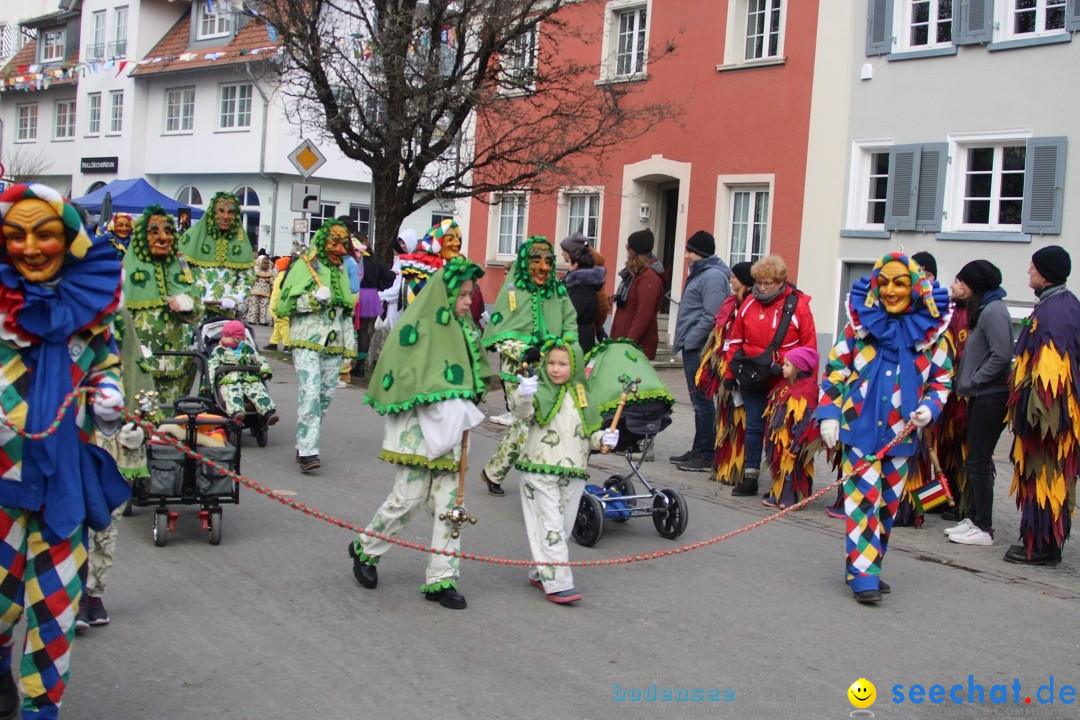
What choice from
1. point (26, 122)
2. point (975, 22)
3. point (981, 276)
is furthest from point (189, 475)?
point (26, 122)

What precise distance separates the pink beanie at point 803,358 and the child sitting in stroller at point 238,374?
4.67m

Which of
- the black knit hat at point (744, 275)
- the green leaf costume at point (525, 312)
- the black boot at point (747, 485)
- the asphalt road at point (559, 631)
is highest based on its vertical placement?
the black knit hat at point (744, 275)

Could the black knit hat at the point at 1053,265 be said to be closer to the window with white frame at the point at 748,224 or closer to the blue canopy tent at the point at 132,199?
the window with white frame at the point at 748,224

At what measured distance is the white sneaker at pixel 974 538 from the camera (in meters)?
8.57

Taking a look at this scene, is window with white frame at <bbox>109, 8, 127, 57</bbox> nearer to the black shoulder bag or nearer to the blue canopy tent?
the blue canopy tent

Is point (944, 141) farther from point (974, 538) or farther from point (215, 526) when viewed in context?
point (215, 526)

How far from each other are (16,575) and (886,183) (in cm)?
1684

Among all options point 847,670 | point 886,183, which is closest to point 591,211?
point 886,183

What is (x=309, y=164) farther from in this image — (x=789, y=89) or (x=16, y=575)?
(x=16, y=575)

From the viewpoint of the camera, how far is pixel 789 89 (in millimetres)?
19812

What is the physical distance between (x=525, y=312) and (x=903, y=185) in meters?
11.2

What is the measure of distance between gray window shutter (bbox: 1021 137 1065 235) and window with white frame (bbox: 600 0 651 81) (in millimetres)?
7876

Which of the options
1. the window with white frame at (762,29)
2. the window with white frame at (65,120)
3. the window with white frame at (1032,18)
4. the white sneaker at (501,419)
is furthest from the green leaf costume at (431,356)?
the window with white frame at (65,120)

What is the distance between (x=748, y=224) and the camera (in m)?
21.0
